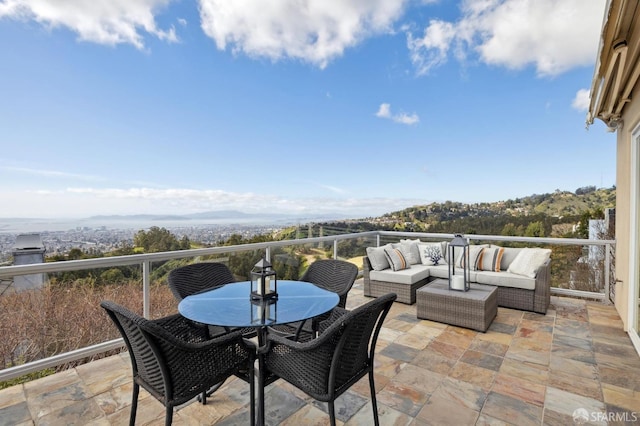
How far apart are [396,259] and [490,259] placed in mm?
1527

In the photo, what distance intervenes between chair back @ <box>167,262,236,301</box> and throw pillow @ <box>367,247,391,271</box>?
2.69 m

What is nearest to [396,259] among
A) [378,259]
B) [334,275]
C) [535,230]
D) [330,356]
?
[378,259]

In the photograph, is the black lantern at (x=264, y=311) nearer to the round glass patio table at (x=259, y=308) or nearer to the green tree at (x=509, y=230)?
the round glass patio table at (x=259, y=308)

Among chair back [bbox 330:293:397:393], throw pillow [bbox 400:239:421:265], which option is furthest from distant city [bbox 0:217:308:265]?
chair back [bbox 330:293:397:393]

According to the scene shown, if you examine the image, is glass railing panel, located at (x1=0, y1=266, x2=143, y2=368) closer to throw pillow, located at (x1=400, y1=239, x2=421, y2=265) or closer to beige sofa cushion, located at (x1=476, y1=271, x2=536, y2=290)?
throw pillow, located at (x1=400, y1=239, x2=421, y2=265)

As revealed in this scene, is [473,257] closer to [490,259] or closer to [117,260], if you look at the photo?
[490,259]

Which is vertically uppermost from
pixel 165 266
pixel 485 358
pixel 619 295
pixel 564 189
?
pixel 564 189

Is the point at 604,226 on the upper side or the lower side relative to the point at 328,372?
upper

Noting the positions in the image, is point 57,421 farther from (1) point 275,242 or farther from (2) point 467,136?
(2) point 467,136

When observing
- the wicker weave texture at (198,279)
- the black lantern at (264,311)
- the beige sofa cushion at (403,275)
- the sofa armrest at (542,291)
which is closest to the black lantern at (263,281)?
the black lantern at (264,311)

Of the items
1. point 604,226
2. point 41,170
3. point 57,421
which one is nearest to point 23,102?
point 41,170

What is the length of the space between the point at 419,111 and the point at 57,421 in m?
9.73

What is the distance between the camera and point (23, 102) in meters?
6.16

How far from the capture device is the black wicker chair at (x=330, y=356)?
1.61 metres
